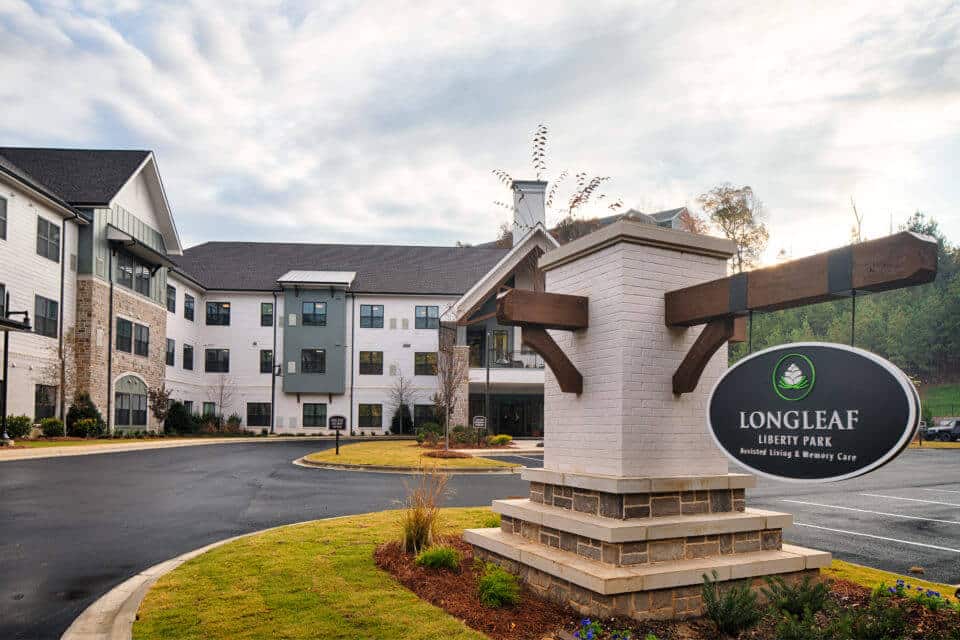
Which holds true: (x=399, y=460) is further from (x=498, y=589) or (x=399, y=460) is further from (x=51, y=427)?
(x=498, y=589)

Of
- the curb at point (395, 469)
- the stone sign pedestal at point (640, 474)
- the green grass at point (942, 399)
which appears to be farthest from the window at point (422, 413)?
the green grass at point (942, 399)

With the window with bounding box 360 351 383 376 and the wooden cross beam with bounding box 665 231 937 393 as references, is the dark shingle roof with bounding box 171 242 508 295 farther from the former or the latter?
the wooden cross beam with bounding box 665 231 937 393

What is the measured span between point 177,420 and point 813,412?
40.4 m

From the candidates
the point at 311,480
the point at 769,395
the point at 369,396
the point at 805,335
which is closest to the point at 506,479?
the point at 311,480

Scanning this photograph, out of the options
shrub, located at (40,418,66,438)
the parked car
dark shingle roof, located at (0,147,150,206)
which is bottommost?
the parked car

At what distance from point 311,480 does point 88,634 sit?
12.1m

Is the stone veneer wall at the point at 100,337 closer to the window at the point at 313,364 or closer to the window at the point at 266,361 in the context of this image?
the window at the point at 266,361

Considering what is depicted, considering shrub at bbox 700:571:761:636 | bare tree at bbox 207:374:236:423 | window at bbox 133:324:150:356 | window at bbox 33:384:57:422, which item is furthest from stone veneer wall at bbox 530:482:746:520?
bare tree at bbox 207:374:236:423

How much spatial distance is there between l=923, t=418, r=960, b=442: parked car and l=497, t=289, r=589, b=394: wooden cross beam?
159 ft

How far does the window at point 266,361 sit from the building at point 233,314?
0.07 metres

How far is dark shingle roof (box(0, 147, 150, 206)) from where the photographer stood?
32688mm

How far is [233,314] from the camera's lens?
4656 cm

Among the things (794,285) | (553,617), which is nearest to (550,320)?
(794,285)

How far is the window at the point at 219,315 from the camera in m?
46.7
